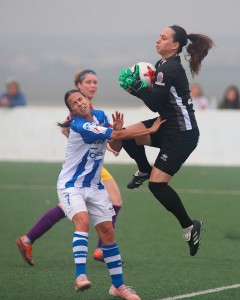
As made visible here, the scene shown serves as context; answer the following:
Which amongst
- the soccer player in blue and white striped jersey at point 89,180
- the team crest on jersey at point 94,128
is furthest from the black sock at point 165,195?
the team crest on jersey at point 94,128

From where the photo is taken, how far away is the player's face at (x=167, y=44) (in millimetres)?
9547

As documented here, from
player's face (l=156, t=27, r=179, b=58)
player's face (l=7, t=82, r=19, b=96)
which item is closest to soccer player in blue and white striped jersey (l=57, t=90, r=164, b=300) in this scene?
player's face (l=156, t=27, r=179, b=58)

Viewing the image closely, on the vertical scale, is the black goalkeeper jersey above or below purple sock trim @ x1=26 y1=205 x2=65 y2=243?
above

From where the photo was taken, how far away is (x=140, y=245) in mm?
12359

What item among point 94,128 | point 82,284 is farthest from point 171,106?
point 82,284

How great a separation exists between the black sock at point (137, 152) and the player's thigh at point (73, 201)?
2.69 ft

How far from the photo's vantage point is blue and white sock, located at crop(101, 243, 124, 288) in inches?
365

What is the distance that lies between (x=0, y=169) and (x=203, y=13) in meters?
7.62

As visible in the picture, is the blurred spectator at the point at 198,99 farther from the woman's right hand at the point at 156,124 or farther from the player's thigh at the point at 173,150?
the woman's right hand at the point at 156,124

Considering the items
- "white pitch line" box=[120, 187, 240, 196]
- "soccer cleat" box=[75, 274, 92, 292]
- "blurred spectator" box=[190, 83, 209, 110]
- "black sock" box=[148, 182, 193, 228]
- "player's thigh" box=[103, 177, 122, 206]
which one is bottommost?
"white pitch line" box=[120, 187, 240, 196]

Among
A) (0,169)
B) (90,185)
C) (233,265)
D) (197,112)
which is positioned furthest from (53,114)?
Result: (90,185)

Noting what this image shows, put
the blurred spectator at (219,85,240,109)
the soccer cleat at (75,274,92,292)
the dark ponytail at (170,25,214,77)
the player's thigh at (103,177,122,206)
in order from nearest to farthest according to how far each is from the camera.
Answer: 1. the soccer cleat at (75,274,92,292)
2. the dark ponytail at (170,25,214,77)
3. the player's thigh at (103,177,122,206)
4. the blurred spectator at (219,85,240,109)

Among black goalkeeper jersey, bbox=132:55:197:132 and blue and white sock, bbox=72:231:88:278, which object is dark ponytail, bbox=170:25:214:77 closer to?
black goalkeeper jersey, bbox=132:55:197:132

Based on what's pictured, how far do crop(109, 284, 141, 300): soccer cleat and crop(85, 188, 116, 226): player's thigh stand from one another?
62 centimetres
